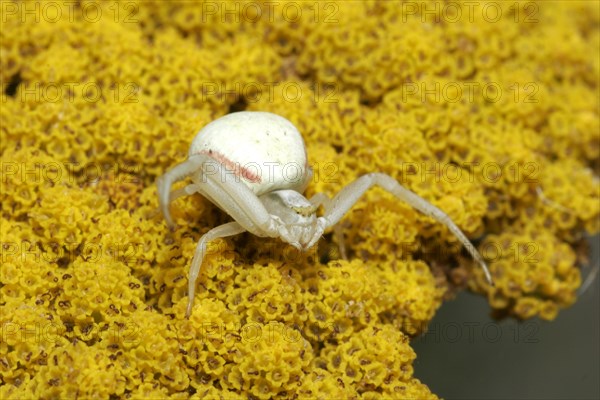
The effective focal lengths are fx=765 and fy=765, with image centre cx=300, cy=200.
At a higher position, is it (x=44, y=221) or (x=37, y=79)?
(x=37, y=79)

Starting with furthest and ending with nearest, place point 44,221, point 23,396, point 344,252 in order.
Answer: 1. point 344,252
2. point 44,221
3. point 23,396

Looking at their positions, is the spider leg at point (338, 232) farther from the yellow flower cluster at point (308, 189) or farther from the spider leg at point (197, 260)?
the spider leg at point (197, 260)

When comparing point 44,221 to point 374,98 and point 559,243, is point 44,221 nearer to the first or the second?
point 374,98

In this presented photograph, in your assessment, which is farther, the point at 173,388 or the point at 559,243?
the point at 559,243

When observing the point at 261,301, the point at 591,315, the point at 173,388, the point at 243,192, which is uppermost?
the point at 243,192

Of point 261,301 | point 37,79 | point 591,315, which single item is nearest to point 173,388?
point 261,301

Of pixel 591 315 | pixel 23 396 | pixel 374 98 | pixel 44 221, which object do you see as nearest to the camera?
pixel 23 396
